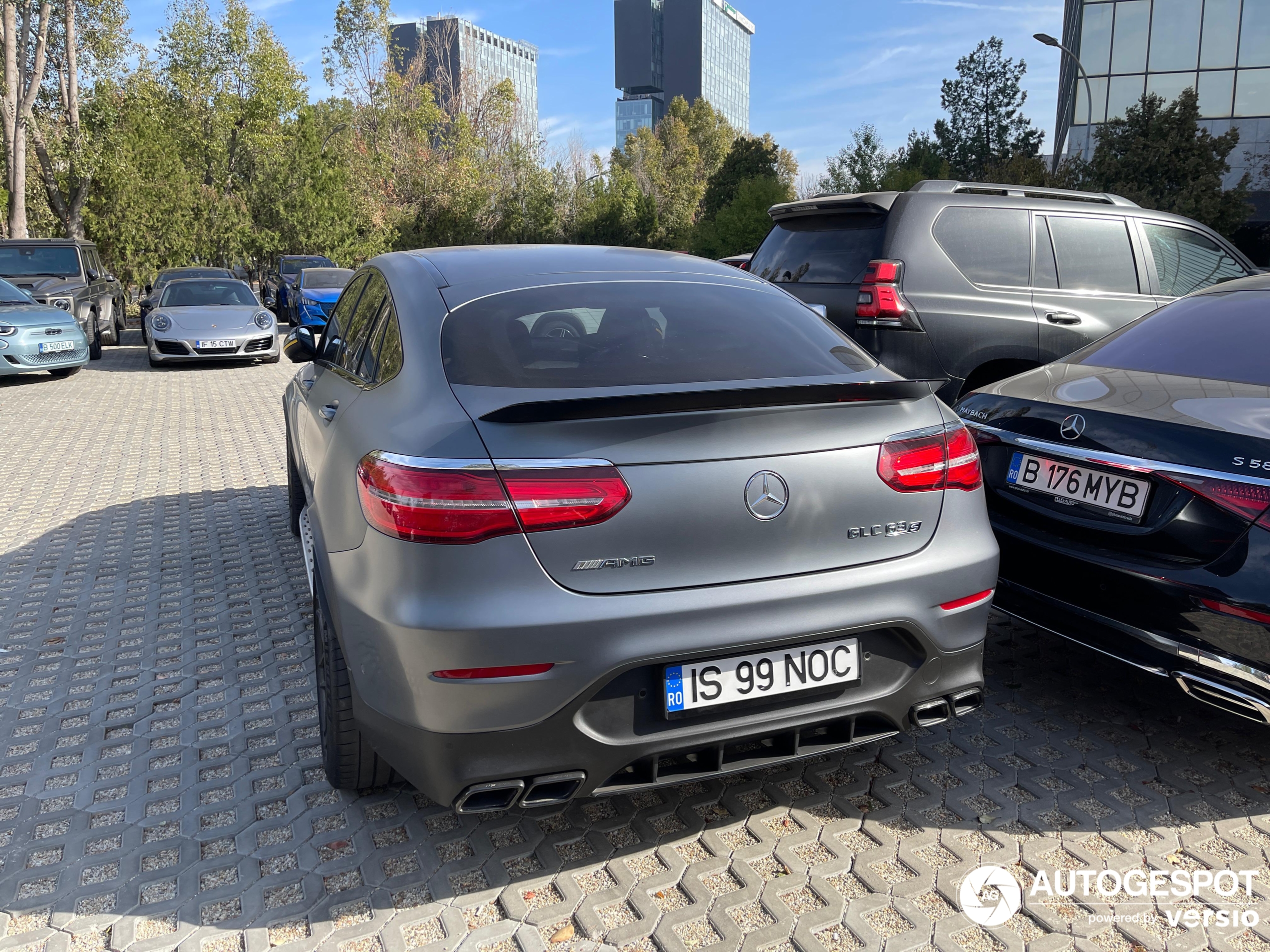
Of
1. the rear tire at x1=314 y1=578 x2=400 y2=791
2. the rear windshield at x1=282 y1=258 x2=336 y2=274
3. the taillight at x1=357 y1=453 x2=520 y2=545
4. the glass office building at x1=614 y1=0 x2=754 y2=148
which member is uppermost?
the glass office building at x1=614 y1=0 x2=754 y2=148

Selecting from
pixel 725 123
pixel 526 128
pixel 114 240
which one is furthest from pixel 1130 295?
pixel 725 123

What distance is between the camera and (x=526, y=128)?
5478cm

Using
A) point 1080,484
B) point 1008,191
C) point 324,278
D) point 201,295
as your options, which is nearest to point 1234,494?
point 1080,484

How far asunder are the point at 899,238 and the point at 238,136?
32.2 meters

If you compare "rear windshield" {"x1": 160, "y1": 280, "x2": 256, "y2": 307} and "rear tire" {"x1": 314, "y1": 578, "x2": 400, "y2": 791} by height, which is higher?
"rear windshield" {"x1": 160, "y1": 280, "x2": 256, "y2": 307}

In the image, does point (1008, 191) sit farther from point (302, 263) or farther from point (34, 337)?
point (302, 263)

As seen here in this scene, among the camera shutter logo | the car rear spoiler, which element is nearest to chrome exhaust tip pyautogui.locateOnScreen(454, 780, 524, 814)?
the car rear spoiler

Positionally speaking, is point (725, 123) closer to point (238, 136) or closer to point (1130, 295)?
point (238, 136)

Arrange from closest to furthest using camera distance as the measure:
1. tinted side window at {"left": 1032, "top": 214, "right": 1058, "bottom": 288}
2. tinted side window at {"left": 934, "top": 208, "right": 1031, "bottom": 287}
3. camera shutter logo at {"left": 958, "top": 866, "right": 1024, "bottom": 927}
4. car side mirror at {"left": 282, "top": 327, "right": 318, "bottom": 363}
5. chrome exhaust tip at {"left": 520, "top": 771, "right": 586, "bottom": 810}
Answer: chrome exhaust tip at {"left": 520, "top": 771, "right": 586, "bottom": 810} → camera shutter logo at {"left": 958, "top": 866, "right": 1024, "bottom": 927} → car side mirror at {"left": 282, "top": 327, "right": 318, "bottom": 363} → tinted side window at {"left": 934, "top": 208, "right": 1031, "bottom": 287} → tinted side window at {"left": 1032, "top": 214, "right": 1058, "bottom": 288}

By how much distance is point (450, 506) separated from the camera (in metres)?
2.21

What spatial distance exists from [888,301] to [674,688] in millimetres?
4273

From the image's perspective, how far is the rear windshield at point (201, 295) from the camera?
15547 mm

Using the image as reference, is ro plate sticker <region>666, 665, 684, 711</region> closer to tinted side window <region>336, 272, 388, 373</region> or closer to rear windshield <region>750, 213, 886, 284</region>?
tinted side window <region>336, 272, 388, 373</region>

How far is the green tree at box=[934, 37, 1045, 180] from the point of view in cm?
4538
